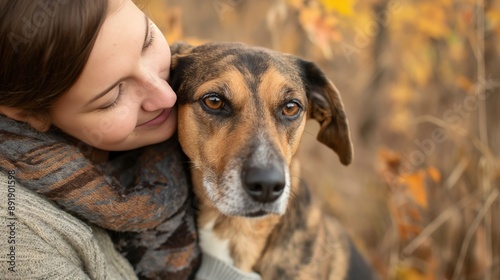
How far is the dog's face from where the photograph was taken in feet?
8.18

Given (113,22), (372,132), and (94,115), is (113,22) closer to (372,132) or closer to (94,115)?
(94,115)

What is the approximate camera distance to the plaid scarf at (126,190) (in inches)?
91.6

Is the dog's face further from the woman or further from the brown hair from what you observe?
the brown hair

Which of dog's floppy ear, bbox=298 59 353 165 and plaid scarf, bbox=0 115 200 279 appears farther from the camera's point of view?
dog's floppy ear, bbox=298 59 353 165

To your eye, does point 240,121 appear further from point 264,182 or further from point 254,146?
point 264,182

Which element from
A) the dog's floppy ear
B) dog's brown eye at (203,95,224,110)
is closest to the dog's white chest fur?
dog's brown eye at (203,95,224,110)

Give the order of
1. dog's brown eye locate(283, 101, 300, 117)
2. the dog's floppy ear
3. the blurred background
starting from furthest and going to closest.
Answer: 1. the blurred background
2. the dog's floppy ear
3. dog's brown eye locate(283, 101, 300, 117)

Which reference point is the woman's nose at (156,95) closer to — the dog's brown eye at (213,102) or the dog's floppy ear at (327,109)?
the dog's brown eye at (213,102)

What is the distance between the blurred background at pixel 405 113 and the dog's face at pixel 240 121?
0.62 m

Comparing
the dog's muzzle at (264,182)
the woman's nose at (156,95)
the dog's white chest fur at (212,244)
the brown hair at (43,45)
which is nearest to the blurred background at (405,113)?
the woman's nose at (156,95)

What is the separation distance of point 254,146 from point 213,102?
387 millimetres

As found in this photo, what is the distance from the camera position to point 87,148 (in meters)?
2.66

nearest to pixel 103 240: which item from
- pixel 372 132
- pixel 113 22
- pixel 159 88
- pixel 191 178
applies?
pixel 191 178

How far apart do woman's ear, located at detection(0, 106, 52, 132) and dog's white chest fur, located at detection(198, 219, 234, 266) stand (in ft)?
3.53
